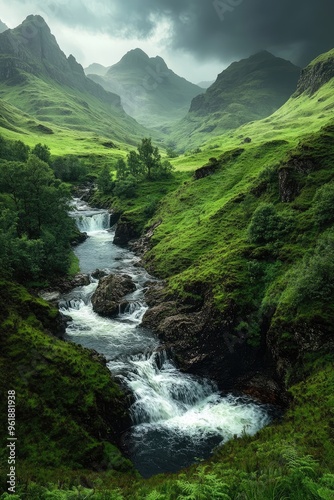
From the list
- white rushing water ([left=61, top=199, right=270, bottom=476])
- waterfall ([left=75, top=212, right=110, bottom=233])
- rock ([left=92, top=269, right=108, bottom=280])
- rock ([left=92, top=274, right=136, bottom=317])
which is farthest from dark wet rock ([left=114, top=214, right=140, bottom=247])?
white rushing water ([left=61, top=199, right=270, bottom=476])

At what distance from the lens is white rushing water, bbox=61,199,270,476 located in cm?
2548

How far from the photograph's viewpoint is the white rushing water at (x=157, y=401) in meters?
25.5

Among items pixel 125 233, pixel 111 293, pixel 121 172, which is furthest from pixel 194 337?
pixel 121 172

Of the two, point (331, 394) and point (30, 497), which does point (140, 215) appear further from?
point (30, 497)

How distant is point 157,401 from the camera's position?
30141 millimetres

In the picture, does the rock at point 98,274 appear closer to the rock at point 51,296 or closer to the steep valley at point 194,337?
the steep valley at point 194,337

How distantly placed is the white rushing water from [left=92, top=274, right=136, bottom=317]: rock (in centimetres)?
123

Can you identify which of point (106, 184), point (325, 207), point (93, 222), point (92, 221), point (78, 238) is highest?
point (106, 184)

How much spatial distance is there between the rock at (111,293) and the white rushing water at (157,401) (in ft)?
4.03

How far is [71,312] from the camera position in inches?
1779

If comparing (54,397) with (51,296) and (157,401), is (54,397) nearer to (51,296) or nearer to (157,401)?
(157,401)

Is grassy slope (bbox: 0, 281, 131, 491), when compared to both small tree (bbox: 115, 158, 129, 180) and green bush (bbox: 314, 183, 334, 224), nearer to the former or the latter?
green bush (bbox: 314, 183, 334, 224)

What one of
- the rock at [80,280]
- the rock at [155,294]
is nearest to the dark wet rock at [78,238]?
the rock at [80,280]

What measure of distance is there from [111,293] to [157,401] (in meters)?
20.4
